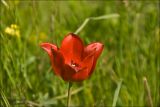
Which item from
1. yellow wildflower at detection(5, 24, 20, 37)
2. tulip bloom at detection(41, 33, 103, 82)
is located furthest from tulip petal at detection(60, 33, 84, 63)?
yellow wildflower at detection(5, 24, 20, 37)

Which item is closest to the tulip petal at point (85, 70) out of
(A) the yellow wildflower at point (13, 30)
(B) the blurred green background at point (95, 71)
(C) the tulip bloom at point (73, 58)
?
(C) the tulip bloom at point (73, 58)

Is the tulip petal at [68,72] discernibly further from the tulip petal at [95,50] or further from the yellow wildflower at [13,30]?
the yellow wildflower at [13,30]

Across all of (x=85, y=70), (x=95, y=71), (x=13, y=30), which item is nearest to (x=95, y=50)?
(x=85, y=70)

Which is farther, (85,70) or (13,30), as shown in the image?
(13,30)

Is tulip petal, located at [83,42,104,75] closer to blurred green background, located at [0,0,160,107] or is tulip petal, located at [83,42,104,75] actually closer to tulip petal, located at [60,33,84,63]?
tulip petal, located at [60,33,84,63]

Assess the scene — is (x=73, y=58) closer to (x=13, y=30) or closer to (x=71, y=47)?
(x=71, y=47)

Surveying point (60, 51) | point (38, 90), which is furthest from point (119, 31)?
point (60, 51)

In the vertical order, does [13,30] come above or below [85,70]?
above
